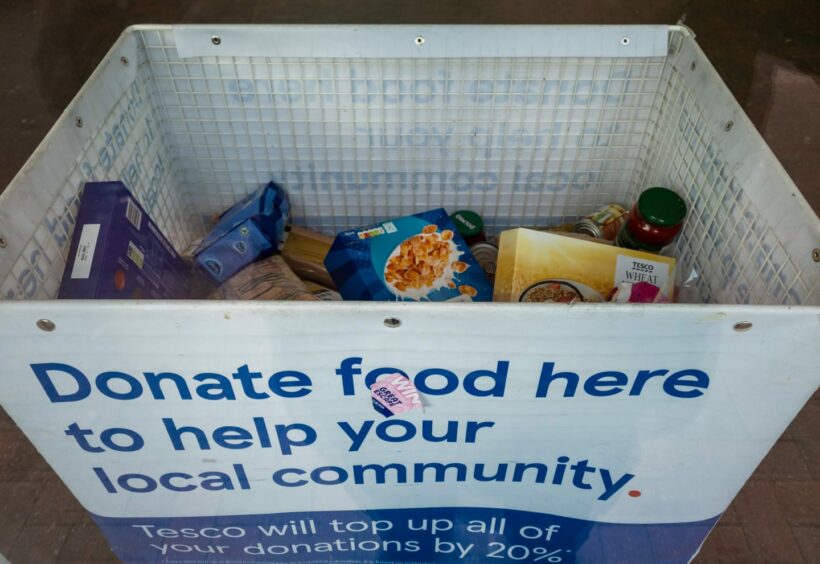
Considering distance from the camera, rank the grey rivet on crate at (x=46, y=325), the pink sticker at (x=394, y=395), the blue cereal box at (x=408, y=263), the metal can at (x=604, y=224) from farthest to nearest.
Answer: the metal can at (x=604, y=224) → the blue cereal box at (x=408, y=263) → the pink sticker at (x=394, y=395) → the grey rivet on crate at (x=46, y=325)

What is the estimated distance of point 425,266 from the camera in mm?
1471

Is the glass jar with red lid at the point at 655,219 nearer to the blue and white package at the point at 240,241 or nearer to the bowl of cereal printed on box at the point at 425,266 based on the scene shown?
the bowl of cereal printed on box at the point at 425,266

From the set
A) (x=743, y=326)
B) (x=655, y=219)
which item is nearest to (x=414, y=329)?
(x=743, y=326)

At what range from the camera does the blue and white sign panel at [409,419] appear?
0.90 metres

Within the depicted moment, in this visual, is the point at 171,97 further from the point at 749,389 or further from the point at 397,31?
the point at 749,389

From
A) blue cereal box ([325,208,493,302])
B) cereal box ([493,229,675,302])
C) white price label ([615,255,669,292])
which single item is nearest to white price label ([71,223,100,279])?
blue cereal box ([325,208,493,302])

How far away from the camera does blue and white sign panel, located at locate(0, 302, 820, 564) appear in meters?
0.90

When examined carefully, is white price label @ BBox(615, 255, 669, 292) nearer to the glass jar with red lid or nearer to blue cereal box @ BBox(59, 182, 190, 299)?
the glass jar with red lid

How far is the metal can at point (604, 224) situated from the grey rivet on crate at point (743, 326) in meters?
0.68

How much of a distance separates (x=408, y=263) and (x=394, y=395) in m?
0.52

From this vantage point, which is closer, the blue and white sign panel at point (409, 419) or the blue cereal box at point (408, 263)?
the blue and white sign panel at point (409, 419)

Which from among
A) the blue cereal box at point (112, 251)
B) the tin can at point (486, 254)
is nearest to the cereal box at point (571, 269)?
the tin can at point (486, 254)

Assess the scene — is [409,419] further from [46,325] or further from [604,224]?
[604,224]

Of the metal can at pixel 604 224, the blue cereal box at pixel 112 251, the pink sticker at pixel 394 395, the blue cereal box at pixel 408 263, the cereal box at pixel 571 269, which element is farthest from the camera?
the metal can at pixel 604 224
